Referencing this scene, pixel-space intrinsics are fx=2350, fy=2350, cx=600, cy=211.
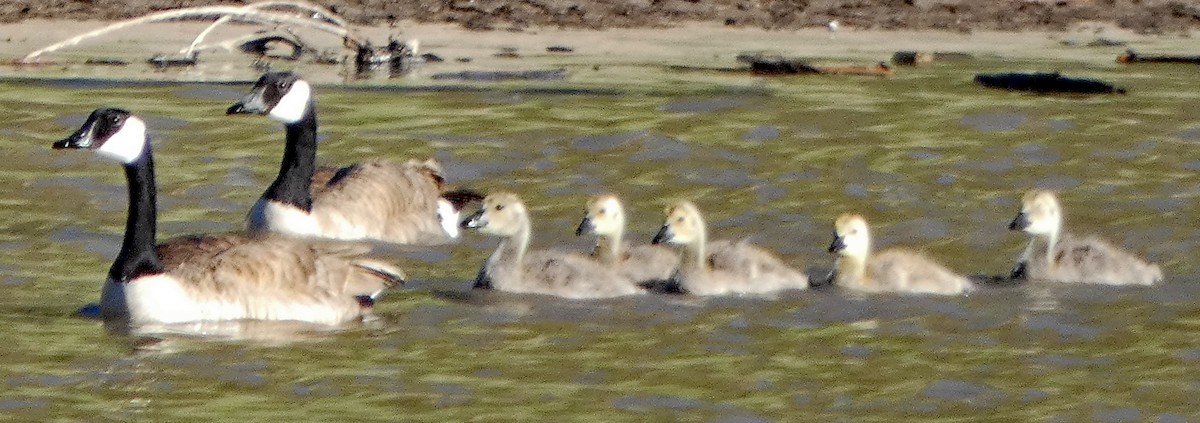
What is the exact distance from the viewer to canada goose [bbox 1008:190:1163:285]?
11.5m

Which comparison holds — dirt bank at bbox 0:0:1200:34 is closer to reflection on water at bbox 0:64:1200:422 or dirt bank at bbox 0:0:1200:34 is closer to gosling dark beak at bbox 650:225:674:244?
reflection on water at bbox 0:64:1200:422

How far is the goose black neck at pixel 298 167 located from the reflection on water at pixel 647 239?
39 centimetres

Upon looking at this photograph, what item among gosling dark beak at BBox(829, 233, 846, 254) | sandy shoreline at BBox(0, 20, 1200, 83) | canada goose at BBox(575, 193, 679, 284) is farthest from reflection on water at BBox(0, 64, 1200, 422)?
sandy shoreline at BBox(0, 20, 1200, 83)

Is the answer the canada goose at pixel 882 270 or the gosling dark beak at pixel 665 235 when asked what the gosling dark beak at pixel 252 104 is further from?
the canada goose at pixel 882 270

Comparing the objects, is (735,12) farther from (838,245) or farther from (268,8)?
(838,245)

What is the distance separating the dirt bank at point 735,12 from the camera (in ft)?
68.3

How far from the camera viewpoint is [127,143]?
36.6 ft

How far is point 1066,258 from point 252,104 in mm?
4815

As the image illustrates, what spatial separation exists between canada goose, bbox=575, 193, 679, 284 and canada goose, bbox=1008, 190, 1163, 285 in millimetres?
1796

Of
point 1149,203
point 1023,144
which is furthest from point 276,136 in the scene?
point 1149,203

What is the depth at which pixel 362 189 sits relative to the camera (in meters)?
13.8

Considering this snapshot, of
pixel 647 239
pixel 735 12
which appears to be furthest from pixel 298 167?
pixel 735 12

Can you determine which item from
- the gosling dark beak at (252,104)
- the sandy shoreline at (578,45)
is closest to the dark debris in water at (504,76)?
the sandy shoreline at (578,45)

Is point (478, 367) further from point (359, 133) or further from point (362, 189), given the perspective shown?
point (359, 133)
